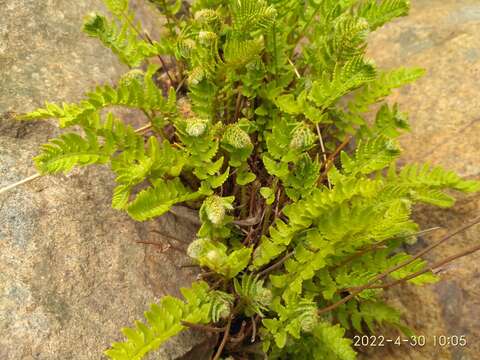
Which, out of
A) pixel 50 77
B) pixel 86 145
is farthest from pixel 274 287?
pixel 50 77

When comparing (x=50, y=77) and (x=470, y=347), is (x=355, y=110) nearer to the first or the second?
(x=470, y=347)

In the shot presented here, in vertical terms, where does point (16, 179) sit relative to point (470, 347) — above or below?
above

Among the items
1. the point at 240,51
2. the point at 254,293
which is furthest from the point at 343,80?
the point at 254,293

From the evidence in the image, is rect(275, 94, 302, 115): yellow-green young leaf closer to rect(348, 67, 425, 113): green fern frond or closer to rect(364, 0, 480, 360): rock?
rect(348, 67, 425, 113): green fern frond

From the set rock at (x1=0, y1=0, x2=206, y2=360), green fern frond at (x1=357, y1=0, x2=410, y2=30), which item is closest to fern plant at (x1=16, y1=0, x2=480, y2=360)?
green fern frond at (x1=357, y1=0, x2=410, y2=30)

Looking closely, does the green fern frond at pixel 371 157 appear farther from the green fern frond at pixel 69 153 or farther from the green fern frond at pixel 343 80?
the green fern frond at pixel 69 153
